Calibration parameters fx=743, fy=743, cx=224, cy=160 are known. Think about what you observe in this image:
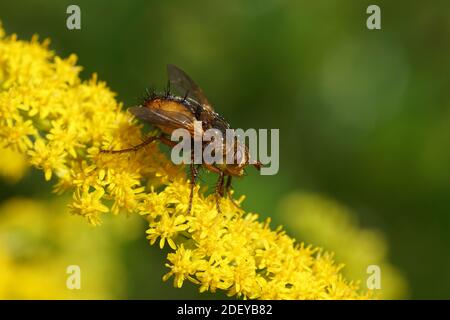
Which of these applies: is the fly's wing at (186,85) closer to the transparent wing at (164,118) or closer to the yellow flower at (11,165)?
the transparent wing at (164,118)

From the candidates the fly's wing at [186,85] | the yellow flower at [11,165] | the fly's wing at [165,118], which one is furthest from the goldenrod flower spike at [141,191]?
the yellow flower at [11,165]

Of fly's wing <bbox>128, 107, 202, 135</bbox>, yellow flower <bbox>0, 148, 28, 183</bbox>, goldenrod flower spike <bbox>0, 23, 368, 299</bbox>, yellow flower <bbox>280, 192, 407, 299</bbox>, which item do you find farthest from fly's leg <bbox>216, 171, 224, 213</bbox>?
yellow flower <bbox>0, 148, 28, 183</bbox>

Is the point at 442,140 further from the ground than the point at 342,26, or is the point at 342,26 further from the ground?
the point at 342,26

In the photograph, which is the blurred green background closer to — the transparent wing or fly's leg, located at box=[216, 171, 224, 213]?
fly's leg, located at box=[216, 171, 224, 213]

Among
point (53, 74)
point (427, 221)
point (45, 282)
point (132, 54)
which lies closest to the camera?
point (45, 282)

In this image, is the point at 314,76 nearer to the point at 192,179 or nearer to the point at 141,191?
the point at 192,179

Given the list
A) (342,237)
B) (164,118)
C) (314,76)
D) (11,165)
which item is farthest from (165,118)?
(314,76)

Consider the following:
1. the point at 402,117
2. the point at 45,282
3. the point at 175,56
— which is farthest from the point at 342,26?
the point at 45,282

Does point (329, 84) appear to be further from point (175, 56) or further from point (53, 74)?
point (53, 74)
